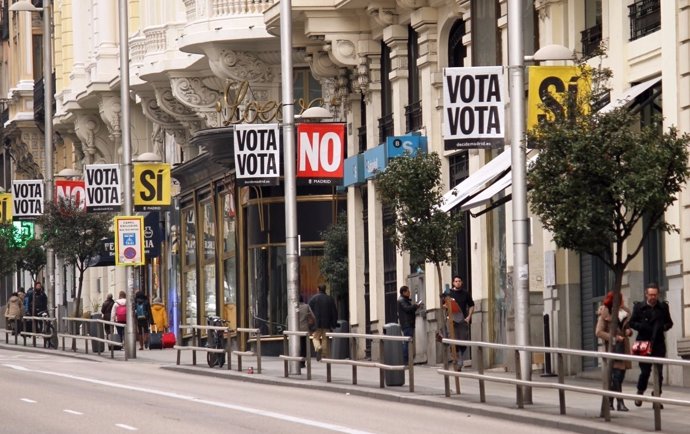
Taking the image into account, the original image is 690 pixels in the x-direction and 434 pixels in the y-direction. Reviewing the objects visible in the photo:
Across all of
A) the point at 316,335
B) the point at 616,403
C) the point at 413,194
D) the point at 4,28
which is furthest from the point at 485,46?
the point at 4,28

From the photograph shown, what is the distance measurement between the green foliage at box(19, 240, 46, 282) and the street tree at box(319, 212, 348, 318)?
68.0 feet

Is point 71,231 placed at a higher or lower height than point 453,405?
higher

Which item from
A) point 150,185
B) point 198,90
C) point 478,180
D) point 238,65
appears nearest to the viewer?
point 478,180

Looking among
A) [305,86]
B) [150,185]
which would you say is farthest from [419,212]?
[150,185]

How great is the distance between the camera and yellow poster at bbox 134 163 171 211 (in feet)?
161

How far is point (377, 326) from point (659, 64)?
557 inches

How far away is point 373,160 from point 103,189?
35.0ft

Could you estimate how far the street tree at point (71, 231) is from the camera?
53.3 metres

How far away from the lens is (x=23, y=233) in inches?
2584

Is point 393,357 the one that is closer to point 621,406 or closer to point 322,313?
point 621,406

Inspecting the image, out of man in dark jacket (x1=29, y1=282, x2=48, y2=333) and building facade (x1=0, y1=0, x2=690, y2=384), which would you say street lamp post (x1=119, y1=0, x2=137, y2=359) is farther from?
man in dark jacket (x1=29, y1=282, x2=48, y2=333)

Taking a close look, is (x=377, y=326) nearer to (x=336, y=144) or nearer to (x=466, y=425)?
(x=336, y=144)

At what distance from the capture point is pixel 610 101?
1206 inches

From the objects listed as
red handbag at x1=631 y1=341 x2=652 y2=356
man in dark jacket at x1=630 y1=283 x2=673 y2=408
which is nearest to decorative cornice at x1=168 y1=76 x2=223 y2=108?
man in dark jacket at x1=630 y1=283 x2=673 y2=408
